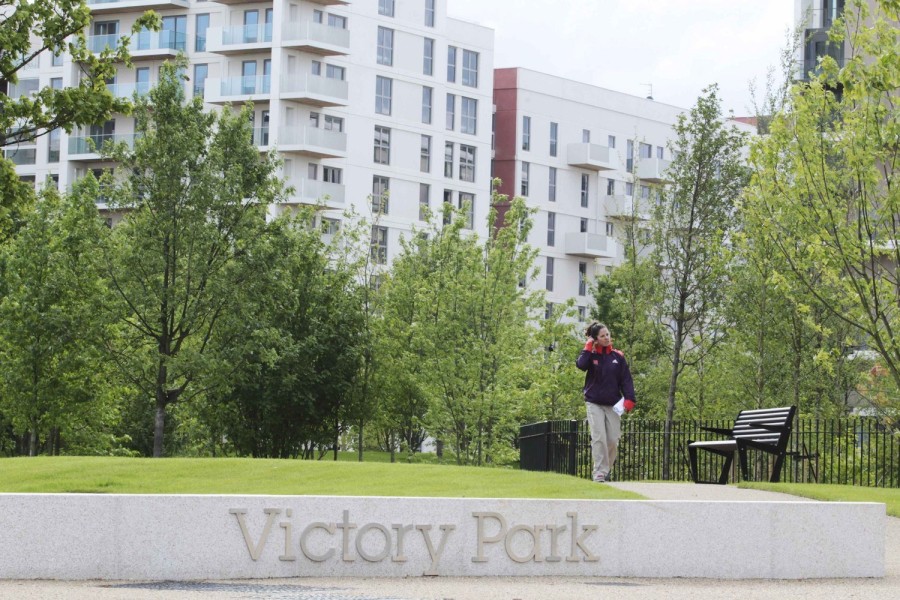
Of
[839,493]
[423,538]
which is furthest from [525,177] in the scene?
[423,538]

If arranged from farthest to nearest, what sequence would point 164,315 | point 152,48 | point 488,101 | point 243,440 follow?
1. point 488,101
2. point 152,48
3. point 243,440
4. point 164,315

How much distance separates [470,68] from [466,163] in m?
5.35

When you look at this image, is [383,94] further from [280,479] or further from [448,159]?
[280,479]

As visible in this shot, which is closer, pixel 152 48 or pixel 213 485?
pixel 213 485

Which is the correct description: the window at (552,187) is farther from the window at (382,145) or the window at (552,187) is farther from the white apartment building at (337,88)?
the window at (382,145)


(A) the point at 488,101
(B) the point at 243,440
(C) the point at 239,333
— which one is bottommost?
(B) the point at 243,440

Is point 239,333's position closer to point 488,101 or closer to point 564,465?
point 564,465

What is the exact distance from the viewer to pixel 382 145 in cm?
7925

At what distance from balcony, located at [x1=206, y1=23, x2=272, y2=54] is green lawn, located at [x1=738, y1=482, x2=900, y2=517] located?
5756 centimetres

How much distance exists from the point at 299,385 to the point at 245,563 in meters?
30.7

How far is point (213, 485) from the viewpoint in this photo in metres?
16.7

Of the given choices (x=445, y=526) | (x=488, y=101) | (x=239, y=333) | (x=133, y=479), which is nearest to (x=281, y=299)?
(x=239, y=333)

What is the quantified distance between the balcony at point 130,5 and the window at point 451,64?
14.3 metres

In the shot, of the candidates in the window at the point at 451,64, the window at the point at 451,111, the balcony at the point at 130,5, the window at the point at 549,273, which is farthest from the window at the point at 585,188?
the balcony at the point at 130,5
